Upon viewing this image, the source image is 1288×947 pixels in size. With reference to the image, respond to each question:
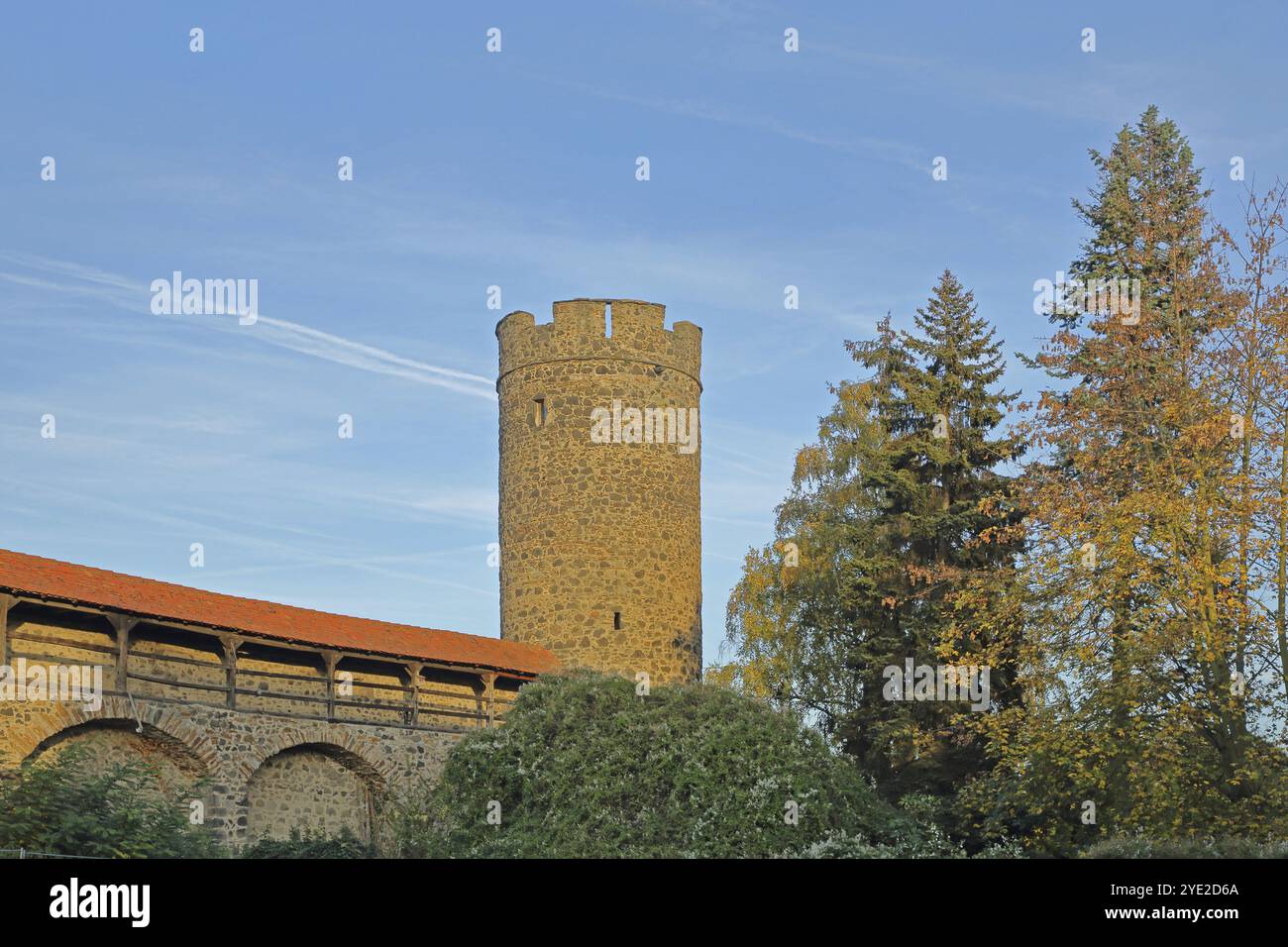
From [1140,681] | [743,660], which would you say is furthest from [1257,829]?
[743,660]

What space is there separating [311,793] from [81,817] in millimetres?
7771

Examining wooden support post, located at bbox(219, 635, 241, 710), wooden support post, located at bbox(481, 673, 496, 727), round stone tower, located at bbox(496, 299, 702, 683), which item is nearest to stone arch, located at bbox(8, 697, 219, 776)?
wooden support post, located at bbox(219, 635, 241, 710)

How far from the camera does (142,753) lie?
61.3 feet

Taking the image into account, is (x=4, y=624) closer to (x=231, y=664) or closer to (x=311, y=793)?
(x=231, y=664)

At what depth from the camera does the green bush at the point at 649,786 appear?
55.0ft

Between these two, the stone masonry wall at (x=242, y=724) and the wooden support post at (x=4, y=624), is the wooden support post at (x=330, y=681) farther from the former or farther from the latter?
the wooden support post at (x=4, y=624)

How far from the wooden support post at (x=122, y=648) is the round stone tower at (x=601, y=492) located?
30.3 feet

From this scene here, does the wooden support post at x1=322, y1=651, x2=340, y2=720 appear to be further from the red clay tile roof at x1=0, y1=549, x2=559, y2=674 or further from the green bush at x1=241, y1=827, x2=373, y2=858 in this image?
the green bush at x1=241, y1=827, x2=373, y2=858

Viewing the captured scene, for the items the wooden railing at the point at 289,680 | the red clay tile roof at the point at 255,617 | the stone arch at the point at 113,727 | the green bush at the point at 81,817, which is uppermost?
the red clay tile roof at the point at 255,617

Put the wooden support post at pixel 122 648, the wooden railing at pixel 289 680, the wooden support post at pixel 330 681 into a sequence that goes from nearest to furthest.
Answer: the wooden railing at pixel 289 680
the wooden support post at pixel 122 648
the wooden support post at pixel 330 681

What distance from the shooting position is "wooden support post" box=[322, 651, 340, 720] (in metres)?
21.3

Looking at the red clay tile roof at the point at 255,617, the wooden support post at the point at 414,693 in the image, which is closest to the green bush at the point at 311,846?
the wooden support post at the point at 414,693
